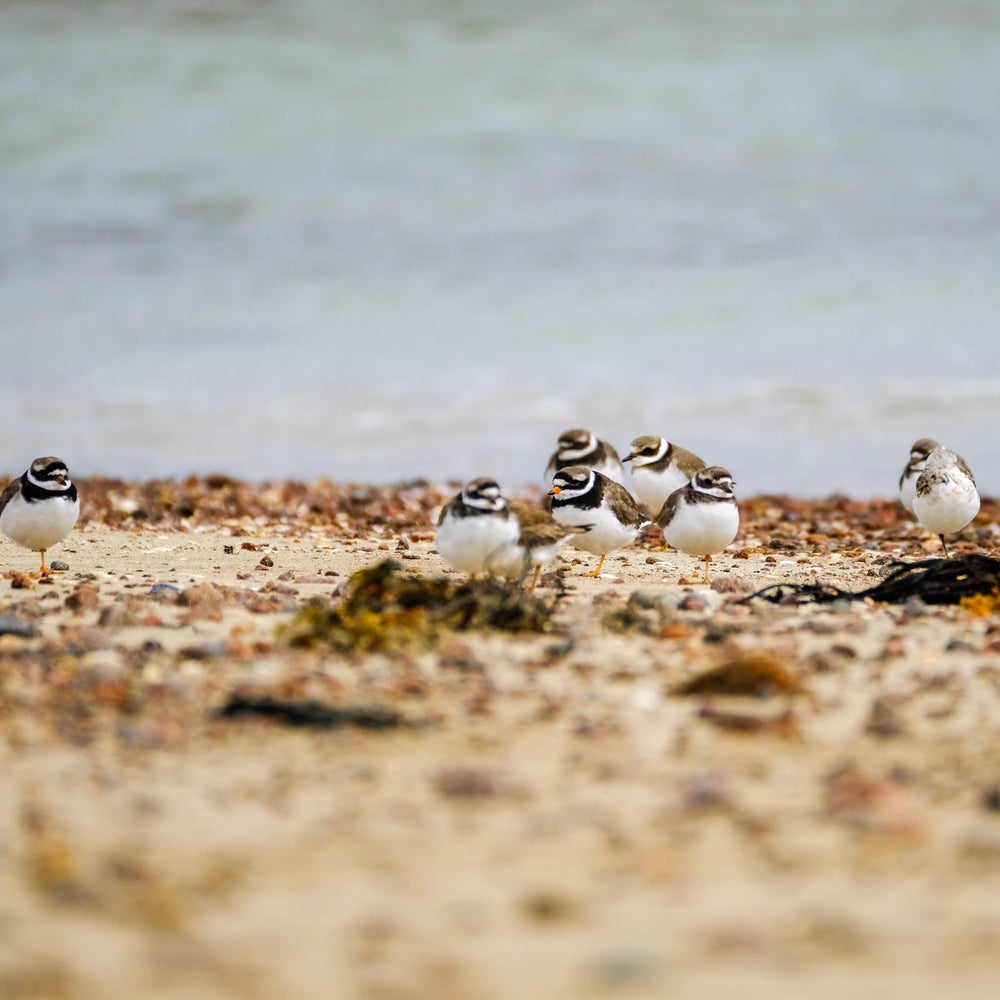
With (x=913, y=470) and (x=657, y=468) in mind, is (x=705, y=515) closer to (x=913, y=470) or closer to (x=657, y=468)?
(x=657, y=468)

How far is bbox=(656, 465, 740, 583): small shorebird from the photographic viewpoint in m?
7.75

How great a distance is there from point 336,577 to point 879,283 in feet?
52.6

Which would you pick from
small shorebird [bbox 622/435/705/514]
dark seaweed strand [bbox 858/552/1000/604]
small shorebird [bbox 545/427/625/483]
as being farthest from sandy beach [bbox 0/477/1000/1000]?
small shorebird [bbox 622/435/705/514]

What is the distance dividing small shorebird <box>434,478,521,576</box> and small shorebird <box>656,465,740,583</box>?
180 centimetres

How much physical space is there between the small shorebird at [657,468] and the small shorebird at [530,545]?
2.79 meters

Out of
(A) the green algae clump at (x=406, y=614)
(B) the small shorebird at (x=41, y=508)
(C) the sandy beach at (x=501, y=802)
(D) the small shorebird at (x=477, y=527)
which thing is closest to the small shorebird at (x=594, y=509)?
(D) the small shorebird at (x=477, y=527)

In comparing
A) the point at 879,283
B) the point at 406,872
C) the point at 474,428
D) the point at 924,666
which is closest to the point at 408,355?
the point at 474,428

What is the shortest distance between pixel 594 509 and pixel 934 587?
219cm

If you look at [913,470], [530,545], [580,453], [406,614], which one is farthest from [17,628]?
[913,470]

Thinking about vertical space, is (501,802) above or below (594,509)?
below

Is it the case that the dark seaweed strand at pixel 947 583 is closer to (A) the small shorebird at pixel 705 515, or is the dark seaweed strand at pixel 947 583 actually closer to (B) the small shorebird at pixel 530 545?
(A) the small shorebird at pixel 705 515

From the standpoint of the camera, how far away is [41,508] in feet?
25.0

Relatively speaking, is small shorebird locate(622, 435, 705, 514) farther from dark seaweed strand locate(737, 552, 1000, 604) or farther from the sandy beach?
the sandy beach

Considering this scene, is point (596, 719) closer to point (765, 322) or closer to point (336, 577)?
point (336, 577)
